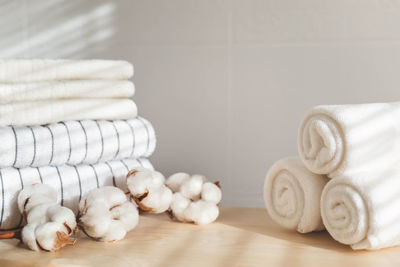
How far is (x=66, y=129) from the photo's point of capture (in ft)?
2.98

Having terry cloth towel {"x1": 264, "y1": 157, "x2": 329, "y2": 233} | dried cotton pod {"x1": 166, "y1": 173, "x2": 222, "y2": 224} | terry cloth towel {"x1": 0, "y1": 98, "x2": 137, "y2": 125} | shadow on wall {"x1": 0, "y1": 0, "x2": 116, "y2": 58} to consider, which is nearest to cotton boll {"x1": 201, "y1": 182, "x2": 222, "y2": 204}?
dried cotton pod {"x1": 166, "y1": 173, "x2": 222, "y2": 224}

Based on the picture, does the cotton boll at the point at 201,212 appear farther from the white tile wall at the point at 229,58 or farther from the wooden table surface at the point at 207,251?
the white tile wall at the point at 229,58

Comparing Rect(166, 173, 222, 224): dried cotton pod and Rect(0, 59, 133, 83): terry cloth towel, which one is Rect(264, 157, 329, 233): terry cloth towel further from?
Rect(0, 59, 133, 83): terry cloth towel

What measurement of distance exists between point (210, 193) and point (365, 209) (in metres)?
0.29

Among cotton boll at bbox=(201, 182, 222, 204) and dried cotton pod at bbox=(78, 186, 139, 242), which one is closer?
dried cotton pod at bbox=(78, 186, 139, 242)

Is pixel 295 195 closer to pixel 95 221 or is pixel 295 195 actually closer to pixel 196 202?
pixel 196 202

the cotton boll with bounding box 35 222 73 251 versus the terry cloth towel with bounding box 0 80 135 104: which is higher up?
the terry cloth towel with bounding box 0 80 135 104

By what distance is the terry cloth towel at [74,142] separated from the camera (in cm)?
83

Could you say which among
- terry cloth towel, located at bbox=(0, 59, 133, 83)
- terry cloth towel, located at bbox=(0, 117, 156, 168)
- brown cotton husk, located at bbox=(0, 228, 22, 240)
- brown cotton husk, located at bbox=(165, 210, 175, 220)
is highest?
terry cloth towel, located at bbox=(0, 59, 133, 83)

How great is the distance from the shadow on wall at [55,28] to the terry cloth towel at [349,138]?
0.58 meters

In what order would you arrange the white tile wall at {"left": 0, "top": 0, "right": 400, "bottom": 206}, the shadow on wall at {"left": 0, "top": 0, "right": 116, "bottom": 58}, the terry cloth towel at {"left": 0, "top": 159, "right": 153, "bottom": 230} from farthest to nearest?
the shadow on wall at {"left": 0, "top": 0, "right": 116, "bottom": 58} → the white tile wall at {"left": 0, "top": 0, "right": 400, "bottom": 206} → the terry cloth towel at {"left": 0, "top": 159, "right": 153, "bottom": 230}

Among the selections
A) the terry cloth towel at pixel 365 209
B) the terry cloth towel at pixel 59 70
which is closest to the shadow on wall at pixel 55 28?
the terry cloth towel at pixel 59 70

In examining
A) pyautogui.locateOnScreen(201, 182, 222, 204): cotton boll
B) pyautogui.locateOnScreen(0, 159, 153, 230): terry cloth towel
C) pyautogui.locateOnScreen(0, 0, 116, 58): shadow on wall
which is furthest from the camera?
pyautogui.locateOnScreen(0, 0, 116, 58): shadow on wall

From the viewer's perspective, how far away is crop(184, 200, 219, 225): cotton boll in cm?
92
